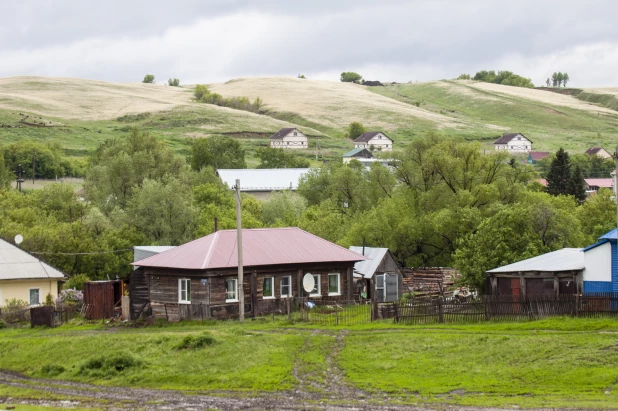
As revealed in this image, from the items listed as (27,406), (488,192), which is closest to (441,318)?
(27,406)

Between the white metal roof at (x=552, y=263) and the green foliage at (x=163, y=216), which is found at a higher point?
the green foliage at (x=163, y=216)

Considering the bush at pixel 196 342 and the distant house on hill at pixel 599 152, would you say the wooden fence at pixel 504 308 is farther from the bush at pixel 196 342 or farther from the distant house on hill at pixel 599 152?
the distant house on hill at pixel 599 152

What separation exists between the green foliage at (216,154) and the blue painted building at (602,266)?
328ft

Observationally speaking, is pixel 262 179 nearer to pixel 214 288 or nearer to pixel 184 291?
pixel 184 291

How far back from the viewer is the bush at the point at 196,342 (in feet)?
114

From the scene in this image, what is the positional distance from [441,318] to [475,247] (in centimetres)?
1215

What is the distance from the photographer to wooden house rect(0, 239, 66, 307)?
51.8 meters

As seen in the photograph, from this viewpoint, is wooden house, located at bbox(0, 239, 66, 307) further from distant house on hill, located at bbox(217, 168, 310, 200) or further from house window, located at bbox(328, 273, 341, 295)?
distant house on hill, located at bbox(217, 168, 310, 200)

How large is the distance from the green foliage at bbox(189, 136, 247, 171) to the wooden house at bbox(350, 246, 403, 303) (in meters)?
83.2

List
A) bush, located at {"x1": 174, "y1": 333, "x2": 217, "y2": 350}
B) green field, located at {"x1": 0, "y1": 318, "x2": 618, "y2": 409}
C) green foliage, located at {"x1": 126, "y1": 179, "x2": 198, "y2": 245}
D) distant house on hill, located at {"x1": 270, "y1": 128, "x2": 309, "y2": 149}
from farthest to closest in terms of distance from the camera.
→ distant house on hill, located at {"x1": 270, "y1": 128, "x2": 309, "y2": 149} → green foliage, located at {"x1": 126, "y1": 179, "x2": 198, "y2": 245} → bush, located at {"x1": 174, "y1": 333, "x2": 217, "y2": 350} → green field, located at {"x1": 0, "y1": 318, "x2": 618, "y2": 409}

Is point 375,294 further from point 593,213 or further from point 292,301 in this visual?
point 593,213

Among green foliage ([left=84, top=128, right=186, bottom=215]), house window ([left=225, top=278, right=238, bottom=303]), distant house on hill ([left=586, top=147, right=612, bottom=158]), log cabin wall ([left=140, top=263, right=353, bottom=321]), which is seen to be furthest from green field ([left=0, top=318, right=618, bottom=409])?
distant house on hill ([left=586, top=147, right=612, bottom=158])

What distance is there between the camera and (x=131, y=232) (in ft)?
216

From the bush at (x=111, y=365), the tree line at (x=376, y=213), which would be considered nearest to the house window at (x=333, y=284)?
the tree line at (x=376, y=213)
